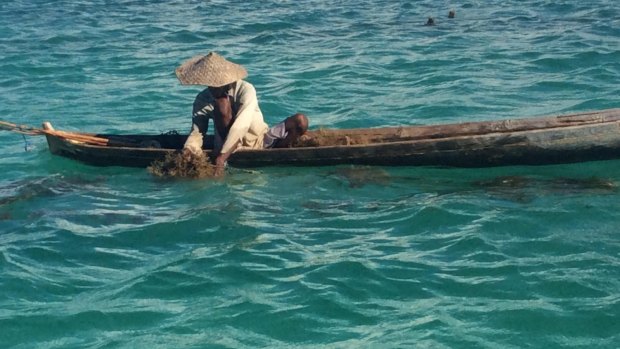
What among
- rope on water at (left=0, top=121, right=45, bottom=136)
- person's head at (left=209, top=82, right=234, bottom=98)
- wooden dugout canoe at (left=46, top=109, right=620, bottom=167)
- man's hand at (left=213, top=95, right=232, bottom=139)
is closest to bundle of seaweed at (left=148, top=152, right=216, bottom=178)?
wooden dugout canoe at (left=46, top=109, right=620, bottom=167)

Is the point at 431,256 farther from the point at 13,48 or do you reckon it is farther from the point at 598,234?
the point at 13,48

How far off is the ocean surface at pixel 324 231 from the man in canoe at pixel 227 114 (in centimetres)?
35

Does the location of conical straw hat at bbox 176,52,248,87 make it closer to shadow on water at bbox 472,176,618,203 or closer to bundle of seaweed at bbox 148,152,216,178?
bundle of seaweed at bbox 148,152,216,178

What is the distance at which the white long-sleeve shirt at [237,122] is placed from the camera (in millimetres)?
8633

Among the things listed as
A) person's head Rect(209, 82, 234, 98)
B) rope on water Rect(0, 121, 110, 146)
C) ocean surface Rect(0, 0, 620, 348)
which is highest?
person's head Rect(209, 82, 234, 98)

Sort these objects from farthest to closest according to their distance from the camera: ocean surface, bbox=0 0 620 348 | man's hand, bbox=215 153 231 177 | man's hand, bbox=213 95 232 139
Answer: man's hand, bbox=213 95 232 139 < man's hand, bbox=215 153 231 177 < ocean surface, bbox=0 0 620 348

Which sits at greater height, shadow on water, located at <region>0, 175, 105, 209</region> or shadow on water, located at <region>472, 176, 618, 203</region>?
shadow on water, located at <region>0, 175, 105, 209</region>

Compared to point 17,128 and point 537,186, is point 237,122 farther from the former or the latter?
point 537,186

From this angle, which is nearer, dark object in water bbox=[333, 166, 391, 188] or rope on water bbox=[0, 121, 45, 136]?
dark object in water bbox=[333, 166, 391, 188]

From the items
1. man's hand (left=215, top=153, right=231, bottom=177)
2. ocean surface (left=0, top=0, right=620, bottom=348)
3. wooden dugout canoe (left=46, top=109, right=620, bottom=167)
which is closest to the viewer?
ocean surface (left=0, top=0, right=620, bottom=348)

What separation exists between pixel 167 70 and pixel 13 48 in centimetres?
330

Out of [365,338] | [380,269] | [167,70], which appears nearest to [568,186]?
[380,269]

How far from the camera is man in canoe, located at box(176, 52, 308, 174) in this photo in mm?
8430

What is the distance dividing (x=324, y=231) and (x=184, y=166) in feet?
6.14
